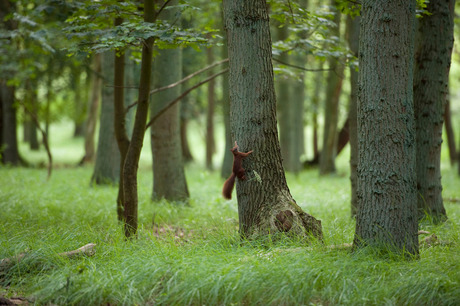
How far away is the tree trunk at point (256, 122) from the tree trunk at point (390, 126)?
0.87 meters

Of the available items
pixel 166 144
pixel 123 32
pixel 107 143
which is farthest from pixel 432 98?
pixel 107 143

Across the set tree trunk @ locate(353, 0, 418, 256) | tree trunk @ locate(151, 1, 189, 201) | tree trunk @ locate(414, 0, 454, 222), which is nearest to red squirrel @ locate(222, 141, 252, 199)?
tree trunk @ locate(353, 0, 418, 256)

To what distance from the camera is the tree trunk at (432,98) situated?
5.66 meters

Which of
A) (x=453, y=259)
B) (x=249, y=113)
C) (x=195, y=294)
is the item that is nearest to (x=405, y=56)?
(x=249, y=113)

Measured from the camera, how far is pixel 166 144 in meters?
7.80

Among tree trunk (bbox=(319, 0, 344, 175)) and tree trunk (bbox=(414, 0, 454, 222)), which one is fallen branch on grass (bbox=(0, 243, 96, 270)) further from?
tree trunk (bbox=(319, 0, 344, 175))

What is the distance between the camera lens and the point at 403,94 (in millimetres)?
3846

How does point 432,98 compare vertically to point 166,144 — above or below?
above

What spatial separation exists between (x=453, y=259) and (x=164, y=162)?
5249 mm

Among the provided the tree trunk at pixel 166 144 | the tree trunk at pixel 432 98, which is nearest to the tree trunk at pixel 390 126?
the tree trunk at pixel 432 98

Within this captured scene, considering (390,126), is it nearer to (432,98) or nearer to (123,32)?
(432,98)

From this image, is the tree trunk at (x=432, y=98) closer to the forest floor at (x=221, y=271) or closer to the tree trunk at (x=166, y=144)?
the forest floor at (x=221, y=271)

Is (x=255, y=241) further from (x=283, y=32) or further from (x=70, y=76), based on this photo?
(x=70, y=76)

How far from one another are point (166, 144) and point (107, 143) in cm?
294
